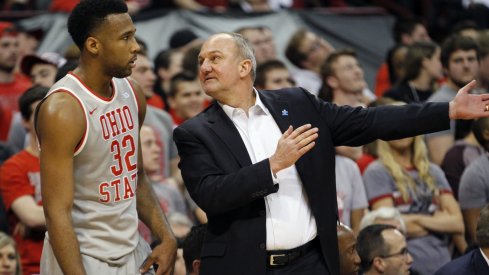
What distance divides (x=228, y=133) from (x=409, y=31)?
257 inches

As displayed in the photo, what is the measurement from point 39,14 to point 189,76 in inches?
106

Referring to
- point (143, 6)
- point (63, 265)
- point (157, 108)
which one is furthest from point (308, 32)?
point (63, 265)

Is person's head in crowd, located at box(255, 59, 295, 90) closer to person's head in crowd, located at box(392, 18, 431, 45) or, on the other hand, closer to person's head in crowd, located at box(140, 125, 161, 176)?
person's head in crowd, located at box(140, 125, 161, 176)

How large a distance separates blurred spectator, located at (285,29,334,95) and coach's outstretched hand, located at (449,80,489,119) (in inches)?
207

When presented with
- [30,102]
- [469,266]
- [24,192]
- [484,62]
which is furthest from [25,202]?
[484,62]

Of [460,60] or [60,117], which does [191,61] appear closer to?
[460,60]

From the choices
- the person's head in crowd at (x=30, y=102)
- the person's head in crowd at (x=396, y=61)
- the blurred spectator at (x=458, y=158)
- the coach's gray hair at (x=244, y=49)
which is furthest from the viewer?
the person's head in crowd at (x=396, y=61)

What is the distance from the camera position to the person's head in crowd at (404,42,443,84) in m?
9.08

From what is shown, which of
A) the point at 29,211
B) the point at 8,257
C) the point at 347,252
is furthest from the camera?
the point at 29,211

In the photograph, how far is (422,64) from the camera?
358 inches

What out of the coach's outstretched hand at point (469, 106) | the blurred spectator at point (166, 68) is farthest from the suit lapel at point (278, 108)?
the blurred spectator at point (166, 68)

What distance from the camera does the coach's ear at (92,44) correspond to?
4.50m

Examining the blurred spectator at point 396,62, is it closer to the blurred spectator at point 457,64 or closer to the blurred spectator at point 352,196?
the blurred spectator at point 457,64

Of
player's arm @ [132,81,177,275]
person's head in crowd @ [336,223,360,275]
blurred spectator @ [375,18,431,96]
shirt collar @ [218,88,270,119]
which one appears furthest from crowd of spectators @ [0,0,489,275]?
shirt collar @ [218,88,270,119]
